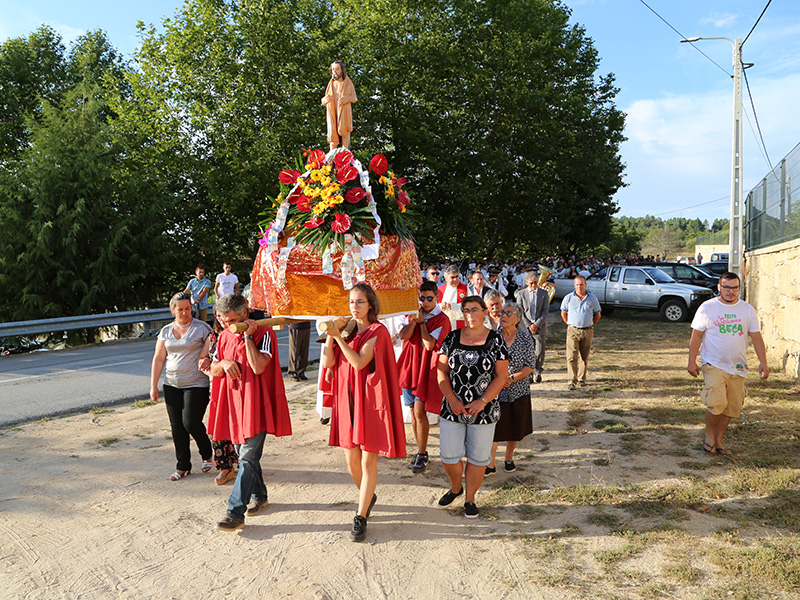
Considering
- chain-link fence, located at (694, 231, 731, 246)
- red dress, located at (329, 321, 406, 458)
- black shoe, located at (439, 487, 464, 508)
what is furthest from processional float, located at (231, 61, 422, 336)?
chain-link fence, located at (694, 231, 731, 246)

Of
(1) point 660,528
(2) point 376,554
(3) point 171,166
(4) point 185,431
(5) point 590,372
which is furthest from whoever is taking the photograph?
(3) point 171,166

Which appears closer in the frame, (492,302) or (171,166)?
(492,302)

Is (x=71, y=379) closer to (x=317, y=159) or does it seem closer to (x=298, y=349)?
(x=298, y=349)

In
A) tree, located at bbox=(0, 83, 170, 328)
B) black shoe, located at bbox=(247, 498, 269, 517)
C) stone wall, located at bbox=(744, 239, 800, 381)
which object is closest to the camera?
black shoe, located at bbox=(247, 498, 269, 517)

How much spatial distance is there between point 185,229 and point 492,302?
58.4 ft

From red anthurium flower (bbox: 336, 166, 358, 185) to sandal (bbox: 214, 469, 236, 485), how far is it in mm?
2981

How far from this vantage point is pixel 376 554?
4.32 m

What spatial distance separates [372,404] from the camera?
14.9 feet

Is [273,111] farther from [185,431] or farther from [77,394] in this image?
[185,431]

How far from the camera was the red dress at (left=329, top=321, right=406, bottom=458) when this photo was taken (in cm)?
452

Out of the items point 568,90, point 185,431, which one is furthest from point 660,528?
point 568,90

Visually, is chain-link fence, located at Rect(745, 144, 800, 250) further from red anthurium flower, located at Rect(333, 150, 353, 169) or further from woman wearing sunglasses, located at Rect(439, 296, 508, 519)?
red anthurium flower, located at Rect(333, 150, 353, 169)

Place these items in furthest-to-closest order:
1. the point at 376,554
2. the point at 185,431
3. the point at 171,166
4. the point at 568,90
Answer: the point at 568,90 < the point at 171,166 < the point at 185,431 < the point at 376,554

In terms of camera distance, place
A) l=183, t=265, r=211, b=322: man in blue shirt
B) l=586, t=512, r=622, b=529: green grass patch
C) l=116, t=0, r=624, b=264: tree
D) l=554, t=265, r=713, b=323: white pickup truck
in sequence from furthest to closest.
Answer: l=116, t=0, r=624, b=264: tree
l=554, t=265, r=713, b=323: white pickup truck
l=183, t=265, r=211, b=322: man in blue shirt
l=586, t=512, r=622, b=529: green grass patch
